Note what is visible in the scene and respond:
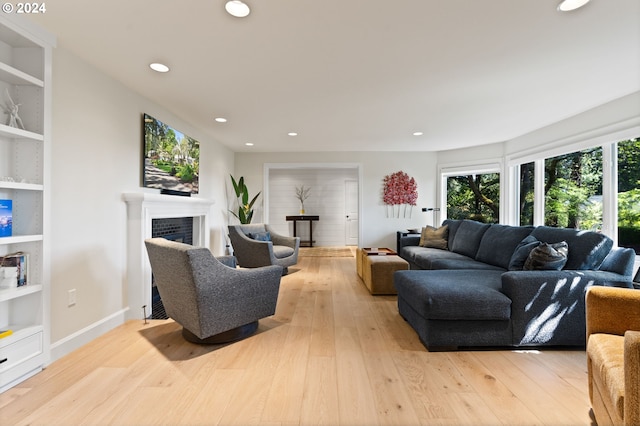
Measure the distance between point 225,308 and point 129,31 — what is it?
2054 millimetres

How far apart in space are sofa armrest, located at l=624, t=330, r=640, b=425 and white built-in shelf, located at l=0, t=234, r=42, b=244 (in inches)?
120

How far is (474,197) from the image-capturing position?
604 centimetres

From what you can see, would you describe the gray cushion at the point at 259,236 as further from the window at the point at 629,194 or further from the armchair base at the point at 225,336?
the window at the point at 629,194

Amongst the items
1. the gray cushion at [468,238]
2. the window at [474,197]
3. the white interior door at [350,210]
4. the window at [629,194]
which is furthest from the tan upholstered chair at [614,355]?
the white interior door at [350,210]

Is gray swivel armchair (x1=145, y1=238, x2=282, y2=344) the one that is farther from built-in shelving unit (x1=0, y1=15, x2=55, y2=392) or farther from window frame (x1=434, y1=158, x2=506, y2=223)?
window frame (x1=434, y1=158, x2=506, y2=223)

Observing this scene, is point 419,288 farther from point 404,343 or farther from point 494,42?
point 494,42

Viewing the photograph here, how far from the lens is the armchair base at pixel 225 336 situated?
2.35 metres

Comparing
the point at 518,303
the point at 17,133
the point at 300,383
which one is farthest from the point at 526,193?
the point at 17,133

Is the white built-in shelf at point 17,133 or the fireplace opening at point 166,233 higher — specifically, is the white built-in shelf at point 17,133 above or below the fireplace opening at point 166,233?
above

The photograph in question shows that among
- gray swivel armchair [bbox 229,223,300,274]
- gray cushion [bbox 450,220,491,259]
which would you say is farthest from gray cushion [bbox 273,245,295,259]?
gray cushion [bbox 450,220,491,259]

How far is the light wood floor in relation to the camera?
1.53m

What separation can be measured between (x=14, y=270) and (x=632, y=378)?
314 centimetres

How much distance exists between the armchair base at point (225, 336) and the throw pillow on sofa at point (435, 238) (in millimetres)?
3355

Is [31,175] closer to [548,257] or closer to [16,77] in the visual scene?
[16,77]
